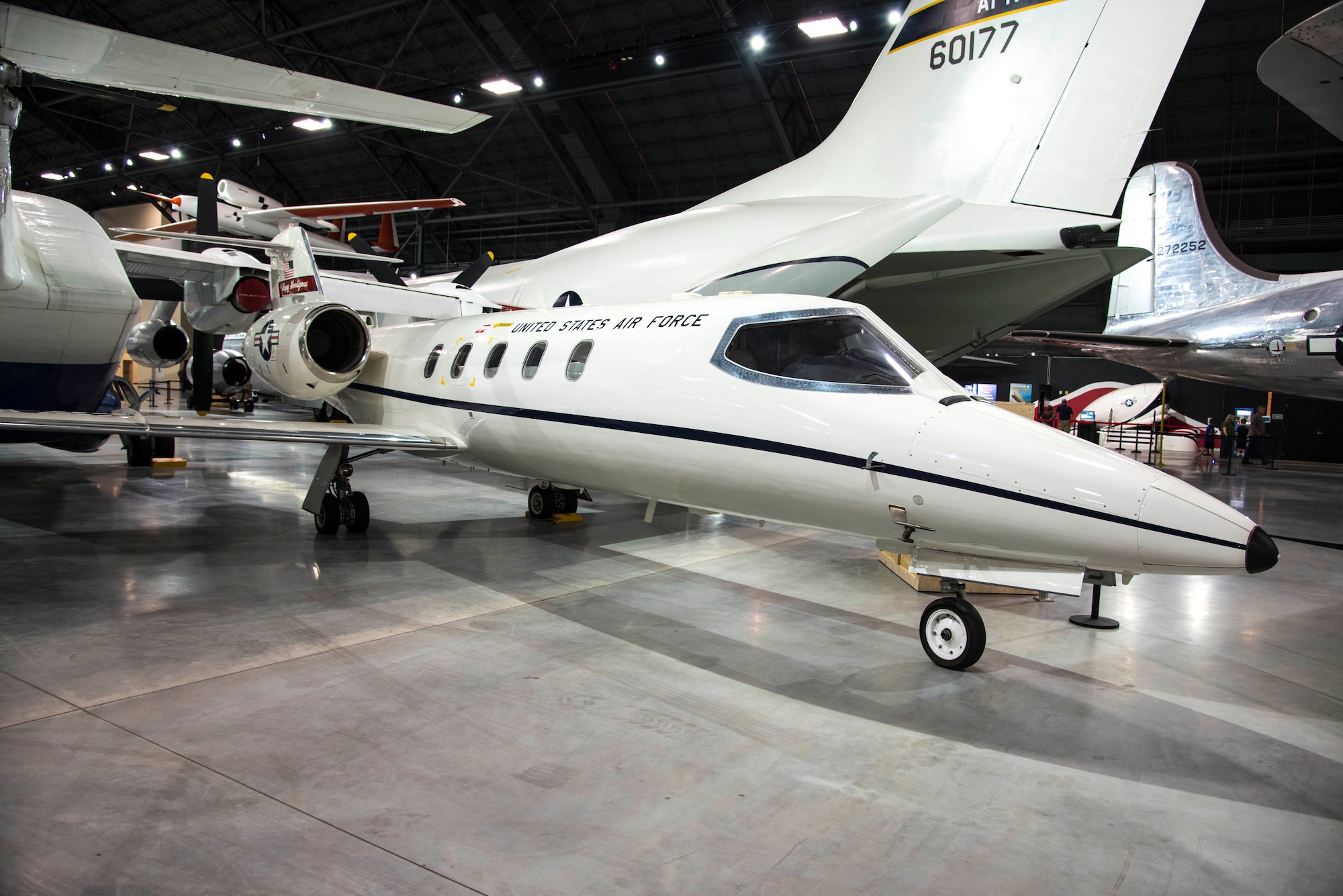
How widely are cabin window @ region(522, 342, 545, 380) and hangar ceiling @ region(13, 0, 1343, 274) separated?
9597 millimetres

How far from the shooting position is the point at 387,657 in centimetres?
426

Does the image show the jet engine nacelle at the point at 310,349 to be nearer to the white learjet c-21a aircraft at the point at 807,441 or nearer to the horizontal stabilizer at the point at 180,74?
the white learjet c-21a aircraft at the point at 807,441

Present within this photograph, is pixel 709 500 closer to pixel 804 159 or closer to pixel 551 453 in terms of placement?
pixel 551 453

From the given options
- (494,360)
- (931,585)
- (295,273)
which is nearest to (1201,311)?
(931,585)

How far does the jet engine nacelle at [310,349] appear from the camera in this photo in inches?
298

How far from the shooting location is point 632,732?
3.39m

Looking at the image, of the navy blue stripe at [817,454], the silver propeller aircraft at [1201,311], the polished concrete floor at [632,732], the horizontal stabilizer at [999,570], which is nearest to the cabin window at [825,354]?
the navy blue stripe at [817,454]

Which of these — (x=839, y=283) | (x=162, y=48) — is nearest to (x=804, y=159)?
(x=839, y=283)

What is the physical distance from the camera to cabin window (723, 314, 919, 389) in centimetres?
420

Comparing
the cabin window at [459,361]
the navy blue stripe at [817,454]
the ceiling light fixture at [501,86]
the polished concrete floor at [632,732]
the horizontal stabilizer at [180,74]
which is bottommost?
the polished concrete floor at [632,732]

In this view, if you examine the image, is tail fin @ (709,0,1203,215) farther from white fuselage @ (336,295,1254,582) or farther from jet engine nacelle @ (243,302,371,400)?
jet engine nacelle @ (243,302,371,400)

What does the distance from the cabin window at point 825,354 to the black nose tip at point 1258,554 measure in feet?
5.43

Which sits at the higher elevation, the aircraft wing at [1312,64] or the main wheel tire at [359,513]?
the aircraft wing at [1312,64]

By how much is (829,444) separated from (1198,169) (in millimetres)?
23556
